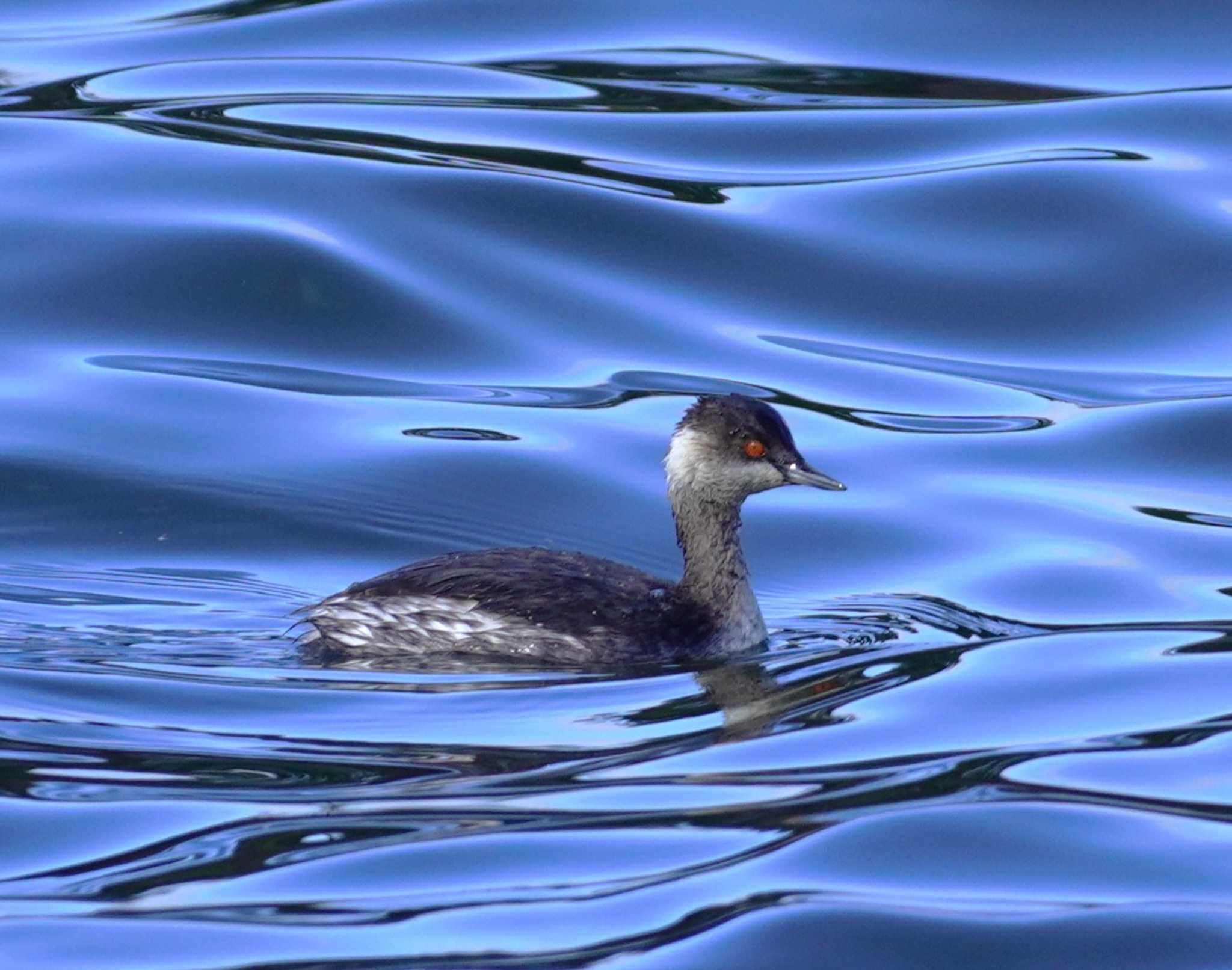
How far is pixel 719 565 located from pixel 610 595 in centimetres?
61

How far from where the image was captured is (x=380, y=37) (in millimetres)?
17047

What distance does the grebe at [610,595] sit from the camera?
915 centimetres

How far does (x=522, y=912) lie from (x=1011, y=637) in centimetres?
365

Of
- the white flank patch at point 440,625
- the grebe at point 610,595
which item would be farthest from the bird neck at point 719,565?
the white flank patch at point 440,625

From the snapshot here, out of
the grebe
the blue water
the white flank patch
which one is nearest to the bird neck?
the grebe

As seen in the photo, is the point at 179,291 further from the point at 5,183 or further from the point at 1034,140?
the point at 1034,140

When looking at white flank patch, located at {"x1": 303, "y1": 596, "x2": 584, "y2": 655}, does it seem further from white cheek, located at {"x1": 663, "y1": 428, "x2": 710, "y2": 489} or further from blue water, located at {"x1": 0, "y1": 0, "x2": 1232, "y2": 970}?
white cheek, located at {"x1": 663, "y1": 428, "x2": 710, "y2": 489}

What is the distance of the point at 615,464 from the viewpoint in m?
11.6

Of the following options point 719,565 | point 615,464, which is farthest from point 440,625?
point 615,464

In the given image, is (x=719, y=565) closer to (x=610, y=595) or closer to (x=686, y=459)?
(x=686, y=459)

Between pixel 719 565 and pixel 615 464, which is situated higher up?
pixel 615 464

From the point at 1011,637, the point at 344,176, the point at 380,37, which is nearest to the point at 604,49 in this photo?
the point at 380,37

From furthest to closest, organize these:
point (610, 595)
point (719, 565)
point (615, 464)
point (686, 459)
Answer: point (615, 464) → point (686, 459) → point (719, 565) → point (610, 595)

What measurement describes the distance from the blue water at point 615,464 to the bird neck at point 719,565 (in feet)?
0.61
